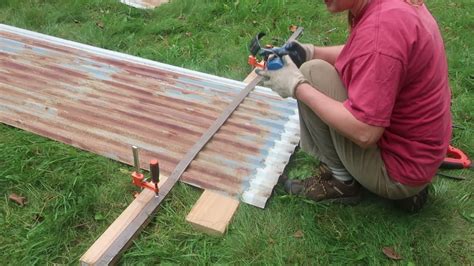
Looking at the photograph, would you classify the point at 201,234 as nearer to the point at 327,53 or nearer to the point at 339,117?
the point at 339,117

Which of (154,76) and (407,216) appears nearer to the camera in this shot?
(407,216)

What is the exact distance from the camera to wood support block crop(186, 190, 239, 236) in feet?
7.41

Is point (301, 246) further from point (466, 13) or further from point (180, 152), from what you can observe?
point (466, 13)

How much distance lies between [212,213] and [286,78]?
2.55 ft

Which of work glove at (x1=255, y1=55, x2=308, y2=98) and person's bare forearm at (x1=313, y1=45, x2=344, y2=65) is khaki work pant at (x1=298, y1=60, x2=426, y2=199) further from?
person's bare forearm at (x1=313, y1=45, x2=344, y2=65)

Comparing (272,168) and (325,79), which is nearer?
(325,79)

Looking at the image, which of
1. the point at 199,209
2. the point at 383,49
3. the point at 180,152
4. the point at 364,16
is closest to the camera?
the point at 383,49

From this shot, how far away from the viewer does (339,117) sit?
1.89 metres

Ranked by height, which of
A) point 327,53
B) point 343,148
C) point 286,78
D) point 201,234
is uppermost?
point 286,78

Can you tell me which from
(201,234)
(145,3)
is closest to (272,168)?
(201,234)

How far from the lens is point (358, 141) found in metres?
1.91

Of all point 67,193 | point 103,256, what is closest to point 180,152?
point 67,193

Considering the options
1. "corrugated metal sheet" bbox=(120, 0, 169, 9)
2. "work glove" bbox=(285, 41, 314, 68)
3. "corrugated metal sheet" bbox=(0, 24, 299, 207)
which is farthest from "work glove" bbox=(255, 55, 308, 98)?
"corrugated metal sheet" bbox=(120, 0, 169, 9)

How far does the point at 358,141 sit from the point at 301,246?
61cm
